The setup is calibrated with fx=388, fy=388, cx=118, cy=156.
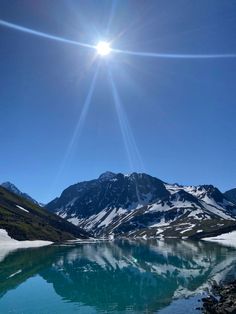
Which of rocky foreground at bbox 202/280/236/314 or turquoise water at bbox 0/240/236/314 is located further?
turquoise water at bbox 0/240/236/314

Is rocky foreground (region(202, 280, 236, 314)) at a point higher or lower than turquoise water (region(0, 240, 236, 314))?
lower

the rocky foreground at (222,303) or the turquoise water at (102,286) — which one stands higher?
the turquoise water at (102,286)

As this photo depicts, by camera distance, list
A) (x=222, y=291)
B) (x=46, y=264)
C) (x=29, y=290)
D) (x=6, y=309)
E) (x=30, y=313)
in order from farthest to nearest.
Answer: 1. (x=46, y=264)
2. (x=29, y=290)
3. (x=222, y=291)
4. (x=6, y=309)
5. (x=30, y=313)

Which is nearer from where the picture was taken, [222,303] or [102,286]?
[222,303]

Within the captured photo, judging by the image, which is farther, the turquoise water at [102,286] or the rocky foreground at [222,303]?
the turquoise water at [102,286]

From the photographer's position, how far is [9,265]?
114125mm

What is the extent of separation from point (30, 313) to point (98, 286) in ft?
87.0

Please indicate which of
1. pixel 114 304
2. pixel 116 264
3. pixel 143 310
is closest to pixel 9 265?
pixel 116 264

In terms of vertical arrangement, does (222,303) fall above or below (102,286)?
below

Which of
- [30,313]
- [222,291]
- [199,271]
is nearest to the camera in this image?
[30,313]

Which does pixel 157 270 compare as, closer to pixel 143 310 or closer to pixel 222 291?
pixel 222 291

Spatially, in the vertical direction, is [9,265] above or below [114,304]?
above

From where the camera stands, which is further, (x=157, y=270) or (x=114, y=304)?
(x=157, y=270)

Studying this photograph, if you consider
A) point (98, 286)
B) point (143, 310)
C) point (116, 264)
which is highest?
point (116, 264)
